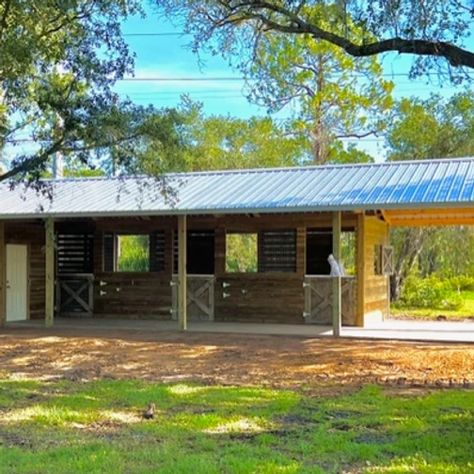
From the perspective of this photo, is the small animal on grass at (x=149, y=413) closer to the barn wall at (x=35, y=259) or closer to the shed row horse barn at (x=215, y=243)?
the shed row horse barn at (x=215, y=243)

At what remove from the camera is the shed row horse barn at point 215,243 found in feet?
43.7

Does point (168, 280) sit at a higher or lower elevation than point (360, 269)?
lower

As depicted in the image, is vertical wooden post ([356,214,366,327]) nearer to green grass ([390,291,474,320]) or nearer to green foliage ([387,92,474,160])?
green grass ([390,291,474,320])

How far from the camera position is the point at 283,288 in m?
15.2

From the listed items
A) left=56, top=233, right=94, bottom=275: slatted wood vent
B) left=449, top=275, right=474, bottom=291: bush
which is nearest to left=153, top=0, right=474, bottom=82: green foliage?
left=56, top=233, right=94, bottom=275: slatted wood vent

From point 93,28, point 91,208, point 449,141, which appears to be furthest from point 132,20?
point 449,141

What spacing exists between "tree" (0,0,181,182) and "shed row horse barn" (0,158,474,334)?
319 centimetres

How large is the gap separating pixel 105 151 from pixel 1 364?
357 centimetres

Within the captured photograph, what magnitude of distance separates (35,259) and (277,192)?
672 cm

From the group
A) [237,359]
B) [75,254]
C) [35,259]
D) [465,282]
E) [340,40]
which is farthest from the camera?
[465,282]

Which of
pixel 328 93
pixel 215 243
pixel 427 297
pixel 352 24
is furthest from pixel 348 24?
pixel 328 93

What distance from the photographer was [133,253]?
677 inches

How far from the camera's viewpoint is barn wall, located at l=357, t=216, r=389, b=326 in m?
13.9

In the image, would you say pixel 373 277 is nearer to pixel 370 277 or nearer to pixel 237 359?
pixel 370 277
